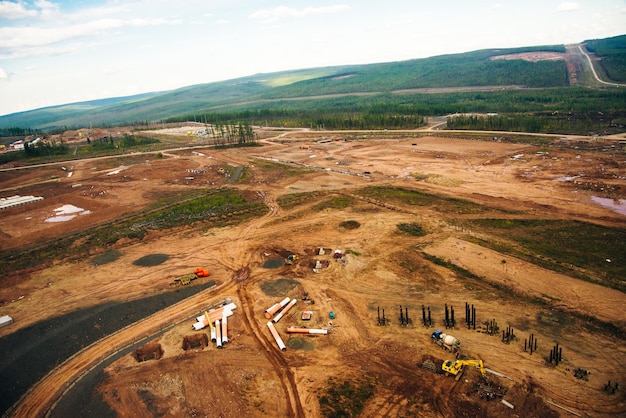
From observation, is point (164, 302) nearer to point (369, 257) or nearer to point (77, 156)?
point (369, 257)

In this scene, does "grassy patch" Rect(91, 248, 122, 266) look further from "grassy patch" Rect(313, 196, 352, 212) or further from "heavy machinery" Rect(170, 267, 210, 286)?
"grassy patch" Rect(313, 196, 352, 212)

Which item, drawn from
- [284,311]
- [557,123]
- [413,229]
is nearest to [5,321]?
[284,311]

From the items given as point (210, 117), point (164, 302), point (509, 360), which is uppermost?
point (210, 117)

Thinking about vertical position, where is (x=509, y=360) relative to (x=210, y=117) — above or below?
below

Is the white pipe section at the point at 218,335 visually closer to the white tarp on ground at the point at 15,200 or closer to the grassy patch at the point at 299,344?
the grassy patch at the point at 299,344

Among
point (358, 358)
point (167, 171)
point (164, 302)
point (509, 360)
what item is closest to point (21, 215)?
point (167, 171)

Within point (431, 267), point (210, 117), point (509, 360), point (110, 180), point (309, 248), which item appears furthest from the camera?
point (210, 117)

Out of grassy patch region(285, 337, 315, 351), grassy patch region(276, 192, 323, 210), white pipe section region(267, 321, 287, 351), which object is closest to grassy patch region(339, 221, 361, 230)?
grassy patch region(276, 192, 323, 210)
